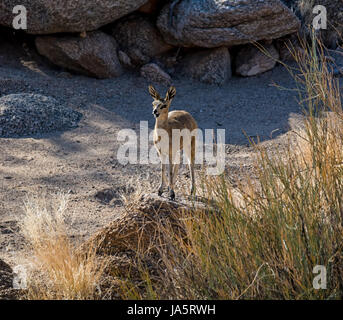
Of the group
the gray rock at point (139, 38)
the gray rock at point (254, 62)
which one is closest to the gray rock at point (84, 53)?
the gray rock at point (139, 38)

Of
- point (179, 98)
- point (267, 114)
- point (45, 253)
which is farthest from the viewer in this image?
point (179, 98)

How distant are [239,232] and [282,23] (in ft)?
26.3

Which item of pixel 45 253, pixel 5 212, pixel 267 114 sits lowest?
pixel 45 253

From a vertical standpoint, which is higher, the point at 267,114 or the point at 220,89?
the point at 220,89

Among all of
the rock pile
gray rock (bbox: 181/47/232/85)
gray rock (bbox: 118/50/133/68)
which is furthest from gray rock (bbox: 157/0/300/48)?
gray rock (bbox: 118/50/133/68)

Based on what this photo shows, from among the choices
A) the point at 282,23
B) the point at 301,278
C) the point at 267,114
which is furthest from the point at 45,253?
the point at 282,23

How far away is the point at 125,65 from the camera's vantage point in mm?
10609

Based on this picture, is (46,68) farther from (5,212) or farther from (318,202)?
(318,202)

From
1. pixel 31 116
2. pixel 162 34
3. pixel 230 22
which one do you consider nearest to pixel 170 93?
pixel 31 116

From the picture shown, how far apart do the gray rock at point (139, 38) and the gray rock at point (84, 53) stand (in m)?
0.51

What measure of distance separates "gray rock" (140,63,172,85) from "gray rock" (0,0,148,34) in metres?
1.30

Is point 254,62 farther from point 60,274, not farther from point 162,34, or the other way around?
point 60,274

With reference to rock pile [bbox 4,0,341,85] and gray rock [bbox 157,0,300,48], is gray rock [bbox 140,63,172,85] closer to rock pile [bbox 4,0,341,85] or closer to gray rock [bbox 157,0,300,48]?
rock pile [bbox 4,0,341,85]

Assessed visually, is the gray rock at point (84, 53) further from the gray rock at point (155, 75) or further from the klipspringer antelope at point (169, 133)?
the klipspringer antelope at point (169, 133)
